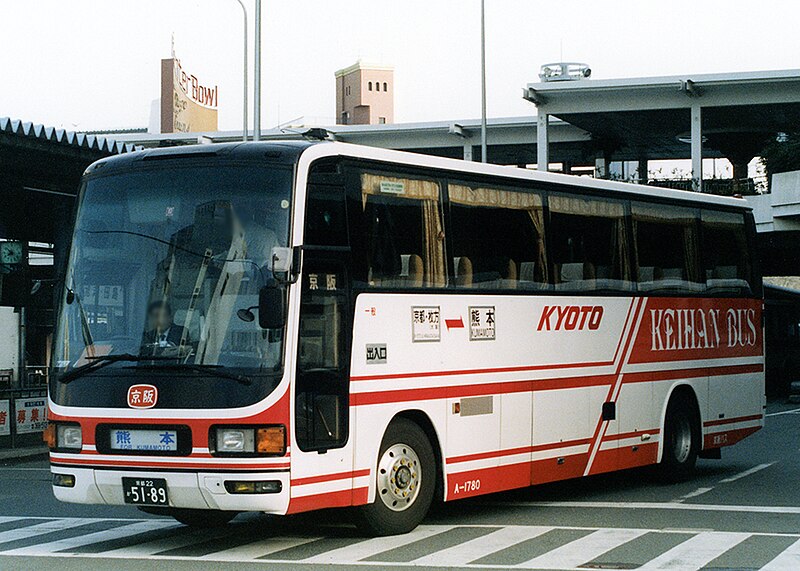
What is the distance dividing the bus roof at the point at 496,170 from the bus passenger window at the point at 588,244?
0.60 feet

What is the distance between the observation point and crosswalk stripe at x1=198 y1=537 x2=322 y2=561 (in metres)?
10.9

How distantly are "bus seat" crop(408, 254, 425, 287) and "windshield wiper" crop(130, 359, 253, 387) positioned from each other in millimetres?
2164

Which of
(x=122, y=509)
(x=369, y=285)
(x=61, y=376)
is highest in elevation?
(x=369, y=285)

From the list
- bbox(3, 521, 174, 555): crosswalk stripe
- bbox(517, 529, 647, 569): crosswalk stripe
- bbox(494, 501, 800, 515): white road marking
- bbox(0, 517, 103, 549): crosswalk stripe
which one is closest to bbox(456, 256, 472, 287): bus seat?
bbox(517, 529, 647, 569): crosswalk stripe

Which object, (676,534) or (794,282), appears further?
(794,282)

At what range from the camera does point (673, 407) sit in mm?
16578

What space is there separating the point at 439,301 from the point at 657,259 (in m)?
4.69

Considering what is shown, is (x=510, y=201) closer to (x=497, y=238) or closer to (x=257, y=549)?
(x=497, y=238)

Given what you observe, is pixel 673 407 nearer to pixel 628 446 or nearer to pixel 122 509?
pixel 628 446

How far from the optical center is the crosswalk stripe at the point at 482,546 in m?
10.5

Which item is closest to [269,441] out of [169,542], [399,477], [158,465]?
[158,465]

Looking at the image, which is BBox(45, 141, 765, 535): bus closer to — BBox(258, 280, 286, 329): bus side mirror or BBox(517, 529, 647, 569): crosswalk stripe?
BBox(258, 280, 286, 329): bus side mirror

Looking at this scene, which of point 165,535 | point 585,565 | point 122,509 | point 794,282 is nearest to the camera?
point 585,565

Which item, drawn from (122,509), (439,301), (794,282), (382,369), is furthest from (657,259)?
(794,282)
